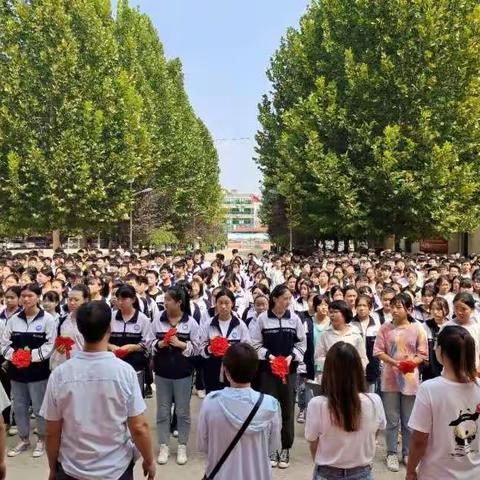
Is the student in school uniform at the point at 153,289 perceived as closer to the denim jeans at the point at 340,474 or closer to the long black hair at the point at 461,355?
the denim jeans at the point at 340,474

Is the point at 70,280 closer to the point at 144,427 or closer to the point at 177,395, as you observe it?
the point at 177,395

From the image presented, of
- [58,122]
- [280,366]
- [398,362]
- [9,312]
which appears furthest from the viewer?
[58,122]

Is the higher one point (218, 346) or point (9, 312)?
point (9, 312)

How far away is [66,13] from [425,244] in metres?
23.8

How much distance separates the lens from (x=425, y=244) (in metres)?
36.0

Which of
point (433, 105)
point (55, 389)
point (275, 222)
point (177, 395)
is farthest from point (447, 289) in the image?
point (275, 222)

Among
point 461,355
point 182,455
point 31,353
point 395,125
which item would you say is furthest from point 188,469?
point 395,125

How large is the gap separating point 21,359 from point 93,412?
3.06 metres

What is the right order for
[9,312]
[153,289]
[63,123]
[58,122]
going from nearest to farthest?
[9,312]
[153,289]
[58,122]
[63,123]

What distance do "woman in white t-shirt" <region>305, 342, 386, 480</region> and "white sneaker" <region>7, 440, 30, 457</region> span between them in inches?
164

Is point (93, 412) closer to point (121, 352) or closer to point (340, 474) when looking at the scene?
point (340, 474)

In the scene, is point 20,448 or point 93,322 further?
point 20,448

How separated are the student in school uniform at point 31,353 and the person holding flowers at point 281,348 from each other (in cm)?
218

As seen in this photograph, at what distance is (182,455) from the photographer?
599 centimetres
